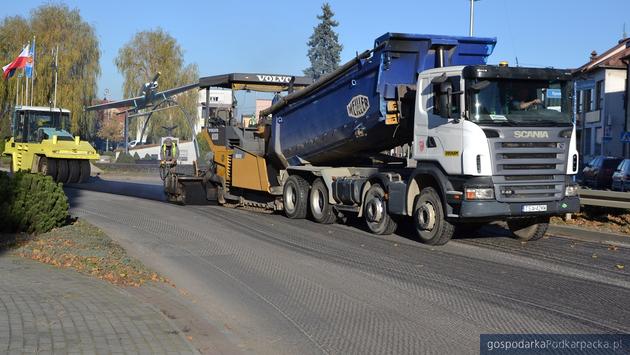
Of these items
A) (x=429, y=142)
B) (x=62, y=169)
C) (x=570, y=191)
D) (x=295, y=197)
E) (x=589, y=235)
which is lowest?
(x=589, y=235)

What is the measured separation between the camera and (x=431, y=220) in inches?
502

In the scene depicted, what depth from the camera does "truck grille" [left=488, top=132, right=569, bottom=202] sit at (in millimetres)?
11758

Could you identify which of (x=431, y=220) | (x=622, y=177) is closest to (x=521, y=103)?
(x=431, y=220)

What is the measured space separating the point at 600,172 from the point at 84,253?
2553 centimetres

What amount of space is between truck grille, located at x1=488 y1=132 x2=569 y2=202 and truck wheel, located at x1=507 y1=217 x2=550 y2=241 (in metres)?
1.08

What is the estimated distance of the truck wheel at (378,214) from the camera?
14.3 m

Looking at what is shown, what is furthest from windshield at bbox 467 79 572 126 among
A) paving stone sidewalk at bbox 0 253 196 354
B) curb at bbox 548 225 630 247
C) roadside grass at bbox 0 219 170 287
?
paving stone sidewalk at bbox 0 253 196 354

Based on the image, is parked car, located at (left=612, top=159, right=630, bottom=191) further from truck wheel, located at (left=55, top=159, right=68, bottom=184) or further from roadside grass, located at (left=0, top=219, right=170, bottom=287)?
truck wheel, located at (left=55, top=159, right=68, bottom=184)

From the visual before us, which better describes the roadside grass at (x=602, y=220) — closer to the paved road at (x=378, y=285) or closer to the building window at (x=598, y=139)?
the paved road at (x=378, y=285)

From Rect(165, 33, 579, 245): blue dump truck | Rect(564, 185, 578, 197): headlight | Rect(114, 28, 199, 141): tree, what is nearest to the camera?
Rect(165, 33, 579, 245): blue dump truck

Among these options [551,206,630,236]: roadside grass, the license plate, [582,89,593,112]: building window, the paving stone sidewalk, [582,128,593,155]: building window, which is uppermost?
[582,89,593,112]: building window

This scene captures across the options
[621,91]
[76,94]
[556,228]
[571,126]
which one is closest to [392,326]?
[571,126]

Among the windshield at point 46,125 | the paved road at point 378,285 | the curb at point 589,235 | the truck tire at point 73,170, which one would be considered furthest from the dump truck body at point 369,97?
the windshield at point 46,125

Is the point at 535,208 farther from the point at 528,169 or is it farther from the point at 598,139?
the point at 598,139
